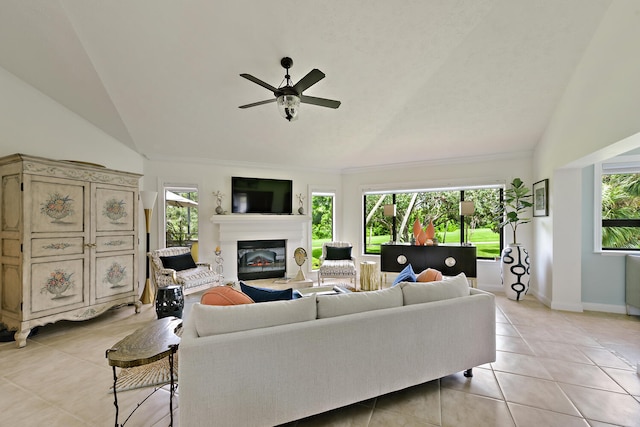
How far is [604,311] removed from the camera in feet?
12.9

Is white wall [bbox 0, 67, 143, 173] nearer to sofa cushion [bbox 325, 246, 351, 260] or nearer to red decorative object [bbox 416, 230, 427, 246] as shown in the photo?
sofa cushion [bbox 325, 246, 351, 260]

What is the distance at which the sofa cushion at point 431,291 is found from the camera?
85.4 inches

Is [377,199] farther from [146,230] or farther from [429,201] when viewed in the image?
[146,230]

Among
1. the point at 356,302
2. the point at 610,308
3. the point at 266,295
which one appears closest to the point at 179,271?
the point at 266,295

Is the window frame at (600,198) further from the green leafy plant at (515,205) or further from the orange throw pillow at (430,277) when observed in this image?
the orange throw pillow at (430,277)

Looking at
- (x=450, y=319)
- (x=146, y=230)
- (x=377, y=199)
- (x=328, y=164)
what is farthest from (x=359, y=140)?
(x=146, y=230)

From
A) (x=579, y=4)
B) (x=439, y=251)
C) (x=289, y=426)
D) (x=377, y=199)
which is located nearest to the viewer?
(x=289, y=426)

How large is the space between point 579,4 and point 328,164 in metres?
4.24

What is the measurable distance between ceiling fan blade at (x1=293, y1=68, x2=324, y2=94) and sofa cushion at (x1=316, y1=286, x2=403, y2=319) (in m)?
1.85

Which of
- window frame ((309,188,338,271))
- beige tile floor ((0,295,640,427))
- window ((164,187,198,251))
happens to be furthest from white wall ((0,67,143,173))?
window frame ((309,188,338,271))

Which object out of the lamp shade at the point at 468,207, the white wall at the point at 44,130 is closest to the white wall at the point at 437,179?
the lamp shade at the point at 468,207

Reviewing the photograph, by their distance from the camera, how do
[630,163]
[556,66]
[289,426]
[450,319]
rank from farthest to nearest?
[630,163]
[556,66]
[450,319]
[289,426]

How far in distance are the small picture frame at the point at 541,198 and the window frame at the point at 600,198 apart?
0.54 meters

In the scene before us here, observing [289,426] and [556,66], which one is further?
[556,66]
